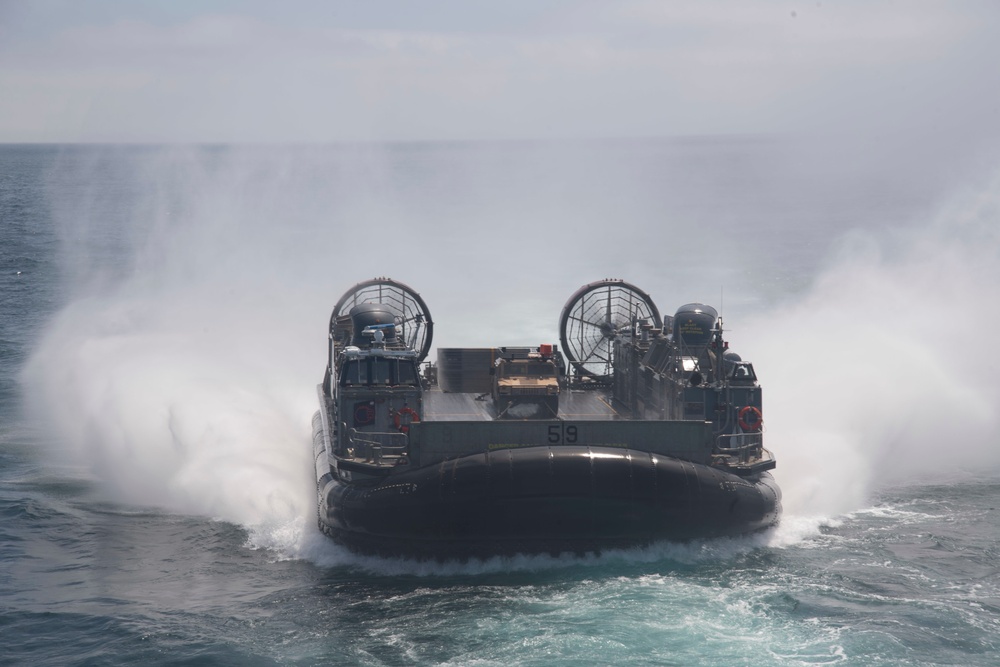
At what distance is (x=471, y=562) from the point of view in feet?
53.3

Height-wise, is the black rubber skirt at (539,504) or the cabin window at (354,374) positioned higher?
the cabin window at (354,374)

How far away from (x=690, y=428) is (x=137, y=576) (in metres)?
8.42

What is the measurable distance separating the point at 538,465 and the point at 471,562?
66.2 inches

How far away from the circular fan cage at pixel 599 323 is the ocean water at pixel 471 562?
3488 mm

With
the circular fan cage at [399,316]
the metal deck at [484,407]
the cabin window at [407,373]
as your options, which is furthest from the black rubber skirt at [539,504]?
the circular fan cage at [399,316]

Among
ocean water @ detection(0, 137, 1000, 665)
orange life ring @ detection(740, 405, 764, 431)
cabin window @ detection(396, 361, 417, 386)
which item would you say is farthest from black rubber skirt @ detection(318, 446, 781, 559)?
cabin window @ detection(396, 361, 417, 386)

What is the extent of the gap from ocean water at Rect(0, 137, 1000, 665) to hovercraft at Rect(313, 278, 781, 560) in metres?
0.43

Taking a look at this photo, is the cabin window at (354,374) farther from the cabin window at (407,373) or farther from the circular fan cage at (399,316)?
the circular fan cage at (399,316)

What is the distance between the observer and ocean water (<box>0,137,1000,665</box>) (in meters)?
14.2

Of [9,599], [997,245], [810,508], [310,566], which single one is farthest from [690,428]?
[997,245]

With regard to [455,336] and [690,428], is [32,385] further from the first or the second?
[690,428]

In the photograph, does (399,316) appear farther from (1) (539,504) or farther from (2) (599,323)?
(1) (539,504)

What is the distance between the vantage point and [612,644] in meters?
13.7

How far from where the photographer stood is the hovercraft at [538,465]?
16.2 m
